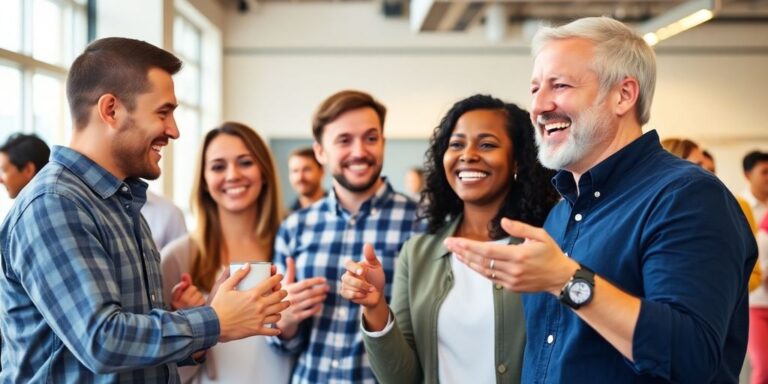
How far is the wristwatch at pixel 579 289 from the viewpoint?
4.04 ft

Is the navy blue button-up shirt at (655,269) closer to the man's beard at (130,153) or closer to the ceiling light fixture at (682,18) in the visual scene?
the man's beard at (130,153)

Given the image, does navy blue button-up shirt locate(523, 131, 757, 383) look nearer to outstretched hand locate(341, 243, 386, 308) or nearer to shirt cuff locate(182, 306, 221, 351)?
outstretched hand locate(341, 243, 386, 308)

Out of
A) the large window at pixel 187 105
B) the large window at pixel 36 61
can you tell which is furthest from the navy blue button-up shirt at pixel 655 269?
the large window at pixel 187 105

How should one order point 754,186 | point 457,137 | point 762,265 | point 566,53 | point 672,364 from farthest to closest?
point 754,186 < point 762,265 < point 457,137 < point 566,53 < point 672,364

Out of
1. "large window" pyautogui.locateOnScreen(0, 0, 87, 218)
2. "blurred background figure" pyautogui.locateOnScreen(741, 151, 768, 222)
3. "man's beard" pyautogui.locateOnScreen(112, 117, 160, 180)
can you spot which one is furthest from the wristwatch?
"blurred background figure" pyautogui.locateOnScreen(741, 151, 768, 222)

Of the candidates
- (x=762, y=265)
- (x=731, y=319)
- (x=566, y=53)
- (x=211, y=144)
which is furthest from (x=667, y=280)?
(x=762, y=265)

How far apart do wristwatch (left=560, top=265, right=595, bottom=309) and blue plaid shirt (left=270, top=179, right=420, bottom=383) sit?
1.19 meters

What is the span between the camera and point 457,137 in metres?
2.16

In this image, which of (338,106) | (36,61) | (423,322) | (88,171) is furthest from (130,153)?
(36,61)

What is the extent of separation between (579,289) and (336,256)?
1.31 m

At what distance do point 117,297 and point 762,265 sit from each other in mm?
4001

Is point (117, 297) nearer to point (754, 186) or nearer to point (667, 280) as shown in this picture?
point (667, 280)

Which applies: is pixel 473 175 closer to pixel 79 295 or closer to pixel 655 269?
pixel 655 269

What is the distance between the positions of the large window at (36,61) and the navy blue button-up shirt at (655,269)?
3588mm
